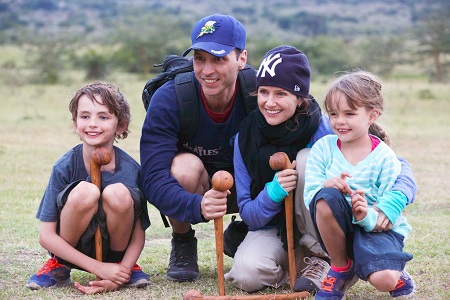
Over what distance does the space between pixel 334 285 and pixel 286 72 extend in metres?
1.13

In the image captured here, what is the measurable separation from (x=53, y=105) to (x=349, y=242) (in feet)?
46.7

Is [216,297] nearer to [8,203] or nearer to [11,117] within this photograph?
[8,203]

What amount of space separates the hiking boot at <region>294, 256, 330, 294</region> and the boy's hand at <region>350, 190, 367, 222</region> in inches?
23.8

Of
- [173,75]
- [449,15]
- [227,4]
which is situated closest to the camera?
[173,75]

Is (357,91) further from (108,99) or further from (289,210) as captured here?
(108,99)

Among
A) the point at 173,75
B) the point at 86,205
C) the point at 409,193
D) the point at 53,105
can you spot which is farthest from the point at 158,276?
the point at 53,105

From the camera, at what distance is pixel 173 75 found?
5031 millimetres

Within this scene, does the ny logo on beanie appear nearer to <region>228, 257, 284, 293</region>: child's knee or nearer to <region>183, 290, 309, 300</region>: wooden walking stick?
<region>228, 257, 284, 293</region>: child's knee

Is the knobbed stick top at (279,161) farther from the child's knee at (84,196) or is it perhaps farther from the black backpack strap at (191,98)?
the child's knee at (84,196)

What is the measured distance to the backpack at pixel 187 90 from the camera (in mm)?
4809

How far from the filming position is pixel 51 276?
4.64 metres

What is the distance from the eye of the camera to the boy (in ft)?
14.7

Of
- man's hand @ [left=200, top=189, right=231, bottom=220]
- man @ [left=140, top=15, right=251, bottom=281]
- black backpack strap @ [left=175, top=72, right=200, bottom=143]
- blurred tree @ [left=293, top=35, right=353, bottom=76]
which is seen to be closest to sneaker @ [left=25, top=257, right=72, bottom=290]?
man @ [left=140, top=15, right=251, bottom=281]

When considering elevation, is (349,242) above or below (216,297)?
above
